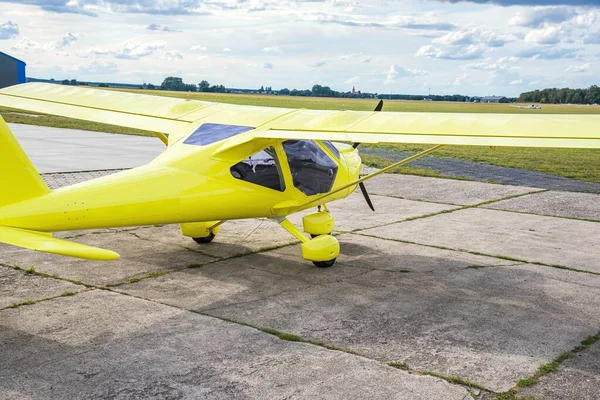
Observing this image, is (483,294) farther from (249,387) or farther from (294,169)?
(249,387)

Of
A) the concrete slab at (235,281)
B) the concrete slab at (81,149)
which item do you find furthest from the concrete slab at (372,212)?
the concrete slab at (81,149)

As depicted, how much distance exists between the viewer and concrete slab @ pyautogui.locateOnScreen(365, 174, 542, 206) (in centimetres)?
1528

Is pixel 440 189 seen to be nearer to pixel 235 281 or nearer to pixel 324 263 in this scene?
pixel 324 263

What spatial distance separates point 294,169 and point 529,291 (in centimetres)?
353

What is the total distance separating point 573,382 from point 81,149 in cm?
1961

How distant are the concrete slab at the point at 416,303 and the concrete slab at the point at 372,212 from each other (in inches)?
81.8

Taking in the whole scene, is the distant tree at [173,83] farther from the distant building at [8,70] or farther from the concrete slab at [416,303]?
the concrete slab at [416,303]

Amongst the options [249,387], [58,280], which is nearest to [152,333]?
[249,387]

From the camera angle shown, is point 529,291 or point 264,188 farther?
point 264,188

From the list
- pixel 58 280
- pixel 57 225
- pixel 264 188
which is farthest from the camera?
pixel 264 188

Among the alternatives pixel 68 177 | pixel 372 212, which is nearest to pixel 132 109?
pixel 372 212

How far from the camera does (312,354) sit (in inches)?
239

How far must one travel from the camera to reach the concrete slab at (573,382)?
5.39 metres

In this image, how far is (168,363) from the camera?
5.77 meters
